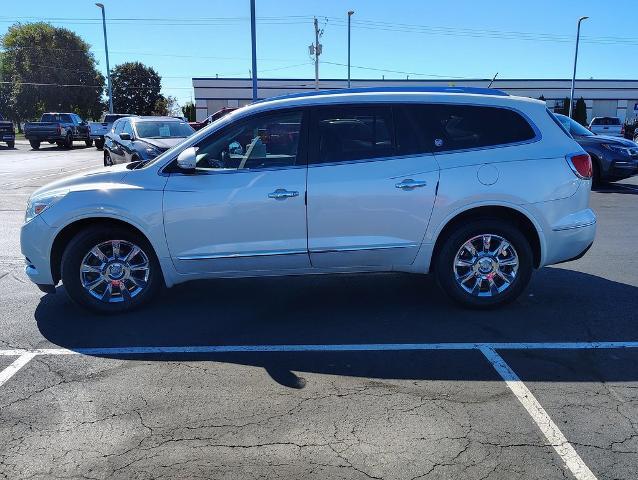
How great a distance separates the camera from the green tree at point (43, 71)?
57.2 metres

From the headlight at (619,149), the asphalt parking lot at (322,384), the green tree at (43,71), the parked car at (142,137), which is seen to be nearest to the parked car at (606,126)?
the headlight at (619,149)

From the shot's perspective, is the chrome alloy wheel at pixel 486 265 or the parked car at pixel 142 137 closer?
the chrome alloy wheel at pixel 486 265

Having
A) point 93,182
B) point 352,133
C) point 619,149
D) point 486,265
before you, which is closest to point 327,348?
point 486,265

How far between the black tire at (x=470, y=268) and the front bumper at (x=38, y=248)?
3517 millimetres

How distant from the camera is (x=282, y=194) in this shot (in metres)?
5.07

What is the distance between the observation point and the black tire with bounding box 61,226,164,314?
17.2ft

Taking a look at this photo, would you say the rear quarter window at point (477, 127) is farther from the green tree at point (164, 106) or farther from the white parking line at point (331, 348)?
the green tree at point (164, 106)

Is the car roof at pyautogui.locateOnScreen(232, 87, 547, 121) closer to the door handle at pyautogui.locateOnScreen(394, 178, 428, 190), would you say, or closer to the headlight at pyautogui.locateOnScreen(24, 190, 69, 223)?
the door handle at pyautogui.locateOnScreen(394, 178, 428, 190)

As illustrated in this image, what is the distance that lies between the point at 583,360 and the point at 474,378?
3.07ft

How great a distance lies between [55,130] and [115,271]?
32297mm

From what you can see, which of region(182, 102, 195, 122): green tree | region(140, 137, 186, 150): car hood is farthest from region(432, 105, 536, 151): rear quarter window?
region(182, 102, 195, 122): green tree

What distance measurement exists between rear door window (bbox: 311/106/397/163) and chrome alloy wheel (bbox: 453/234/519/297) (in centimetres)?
115

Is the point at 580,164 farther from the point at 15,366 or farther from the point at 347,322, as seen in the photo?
the point at 15,366

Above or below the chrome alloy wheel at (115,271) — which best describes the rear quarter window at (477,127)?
above
